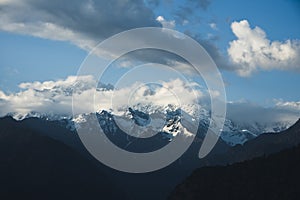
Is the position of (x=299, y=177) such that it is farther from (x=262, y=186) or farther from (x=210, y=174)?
(x=210, y=174)

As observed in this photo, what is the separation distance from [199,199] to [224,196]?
873 centimetres

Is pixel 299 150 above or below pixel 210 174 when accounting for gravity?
above

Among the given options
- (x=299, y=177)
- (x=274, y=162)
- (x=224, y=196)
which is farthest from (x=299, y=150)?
(x=224, y=196)

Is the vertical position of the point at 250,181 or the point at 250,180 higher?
the point at 250,180

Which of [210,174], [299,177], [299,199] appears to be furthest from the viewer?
[210,174]

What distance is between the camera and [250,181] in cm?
15588

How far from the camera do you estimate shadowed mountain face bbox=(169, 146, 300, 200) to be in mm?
145375

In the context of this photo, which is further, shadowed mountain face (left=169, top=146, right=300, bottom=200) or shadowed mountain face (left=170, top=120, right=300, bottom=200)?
shadowed mountain face (left=170, top=120, right=300, bottom=200)

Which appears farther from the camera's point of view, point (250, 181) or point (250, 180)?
point (250, 180)

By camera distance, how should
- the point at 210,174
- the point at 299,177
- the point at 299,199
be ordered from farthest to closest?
the point at 210,174 → the point at 299,177 → the point at 299,199

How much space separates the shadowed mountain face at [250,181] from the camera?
145 meters

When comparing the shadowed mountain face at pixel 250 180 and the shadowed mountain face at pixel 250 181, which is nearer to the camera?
the shadowed mountain face at pixel 250 181

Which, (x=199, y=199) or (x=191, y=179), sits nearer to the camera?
Answer: (x=199, y=199)

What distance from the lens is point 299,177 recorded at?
14725cm
